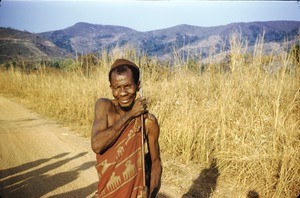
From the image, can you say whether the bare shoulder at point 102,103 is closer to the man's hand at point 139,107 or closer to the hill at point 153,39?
the man's hand at point 139,107

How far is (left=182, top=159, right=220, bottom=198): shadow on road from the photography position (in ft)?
11.5

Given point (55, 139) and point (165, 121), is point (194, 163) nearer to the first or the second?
point (165, 121)

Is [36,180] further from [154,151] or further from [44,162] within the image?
[154,151]

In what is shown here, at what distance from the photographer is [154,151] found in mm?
1870

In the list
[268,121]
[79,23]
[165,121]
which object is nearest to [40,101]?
[165,121]

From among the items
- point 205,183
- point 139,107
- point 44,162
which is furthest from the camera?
point 44,162

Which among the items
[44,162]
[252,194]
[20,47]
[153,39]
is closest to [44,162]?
[44,162]

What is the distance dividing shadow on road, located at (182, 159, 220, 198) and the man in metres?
1.86

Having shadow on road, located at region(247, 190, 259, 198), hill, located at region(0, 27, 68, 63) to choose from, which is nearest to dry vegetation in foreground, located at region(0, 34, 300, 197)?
shadow on road, located at region(247, 190, 259, 198)

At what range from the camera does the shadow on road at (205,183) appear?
11.5 feet

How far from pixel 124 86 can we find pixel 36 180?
110 inches

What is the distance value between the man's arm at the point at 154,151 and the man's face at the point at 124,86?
0.62 ft

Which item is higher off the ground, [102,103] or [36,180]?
→ [102,103]

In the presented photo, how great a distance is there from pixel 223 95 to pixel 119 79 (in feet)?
9.01
